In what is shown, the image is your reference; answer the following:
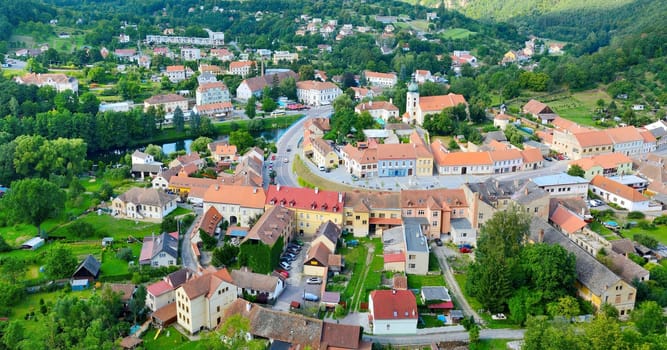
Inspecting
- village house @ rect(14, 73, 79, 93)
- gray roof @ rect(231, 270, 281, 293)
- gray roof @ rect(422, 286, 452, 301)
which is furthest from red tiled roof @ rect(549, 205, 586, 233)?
village house @ rect(14, 73, 79, 93)

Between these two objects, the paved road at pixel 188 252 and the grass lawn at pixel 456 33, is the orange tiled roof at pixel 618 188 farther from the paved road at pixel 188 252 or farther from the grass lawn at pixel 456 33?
the grass lawn at pixel 456 33

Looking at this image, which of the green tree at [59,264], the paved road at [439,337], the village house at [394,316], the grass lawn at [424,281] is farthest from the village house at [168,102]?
the paved road at [439,337]

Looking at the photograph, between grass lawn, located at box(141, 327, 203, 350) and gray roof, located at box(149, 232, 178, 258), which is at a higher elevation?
gray roof, located at box(149, 232, 178, 258)

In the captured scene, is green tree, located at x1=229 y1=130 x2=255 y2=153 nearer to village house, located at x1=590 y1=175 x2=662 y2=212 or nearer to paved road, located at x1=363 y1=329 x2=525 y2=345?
village house, located at x1=590 y1=175 x2=662 y2=212

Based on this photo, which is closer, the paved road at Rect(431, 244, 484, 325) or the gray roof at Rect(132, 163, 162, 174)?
the paved road at Rect(431, 244, 484, 325)

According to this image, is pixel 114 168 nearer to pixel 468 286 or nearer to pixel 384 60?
pixel 468 286

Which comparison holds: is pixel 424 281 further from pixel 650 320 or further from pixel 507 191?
pixel 507 191
